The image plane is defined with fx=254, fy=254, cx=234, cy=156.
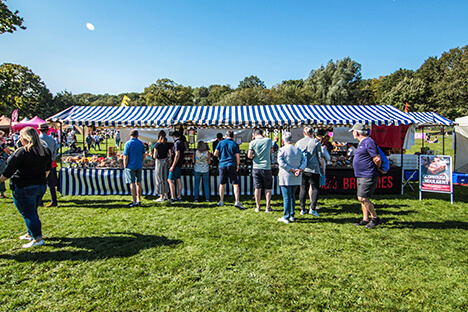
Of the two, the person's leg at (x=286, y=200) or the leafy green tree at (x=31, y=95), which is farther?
the leafy green tree at (x=31, y=95)

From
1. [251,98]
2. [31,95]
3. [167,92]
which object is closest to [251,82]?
[167,92]

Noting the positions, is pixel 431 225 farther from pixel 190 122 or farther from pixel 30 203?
pixel 30 203

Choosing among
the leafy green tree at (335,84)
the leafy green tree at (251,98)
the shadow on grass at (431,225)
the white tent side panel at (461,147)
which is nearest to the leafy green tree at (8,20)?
the shadow on grass at (431,225)

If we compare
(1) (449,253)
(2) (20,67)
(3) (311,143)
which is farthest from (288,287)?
(2) (20,67)

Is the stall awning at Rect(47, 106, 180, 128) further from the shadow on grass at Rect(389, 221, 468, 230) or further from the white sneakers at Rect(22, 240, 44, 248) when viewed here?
the shadow on grass at Rect(389, 221, 468, 230)

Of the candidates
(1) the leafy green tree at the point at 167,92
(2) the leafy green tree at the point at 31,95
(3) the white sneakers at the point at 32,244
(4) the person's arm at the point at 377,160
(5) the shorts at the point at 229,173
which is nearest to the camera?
(3) the white sneakers at the point at 32,244

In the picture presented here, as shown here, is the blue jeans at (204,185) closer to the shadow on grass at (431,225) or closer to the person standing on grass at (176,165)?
the person standing on grass at (176,165)

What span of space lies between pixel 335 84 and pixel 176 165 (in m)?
42.4

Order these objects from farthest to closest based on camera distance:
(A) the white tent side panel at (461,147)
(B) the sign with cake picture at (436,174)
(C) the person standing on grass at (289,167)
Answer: (A) the white tent side panel at (461,147)
(B) the sign with cake picture at (436,174)
(C) the person standing on grass at (289,167)

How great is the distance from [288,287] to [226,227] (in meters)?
1.98

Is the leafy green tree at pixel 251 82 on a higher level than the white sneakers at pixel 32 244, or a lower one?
higher

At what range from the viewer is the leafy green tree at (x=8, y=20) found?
8453 millimetres

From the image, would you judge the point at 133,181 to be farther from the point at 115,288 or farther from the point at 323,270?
the point at 323,270

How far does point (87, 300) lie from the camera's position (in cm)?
265
